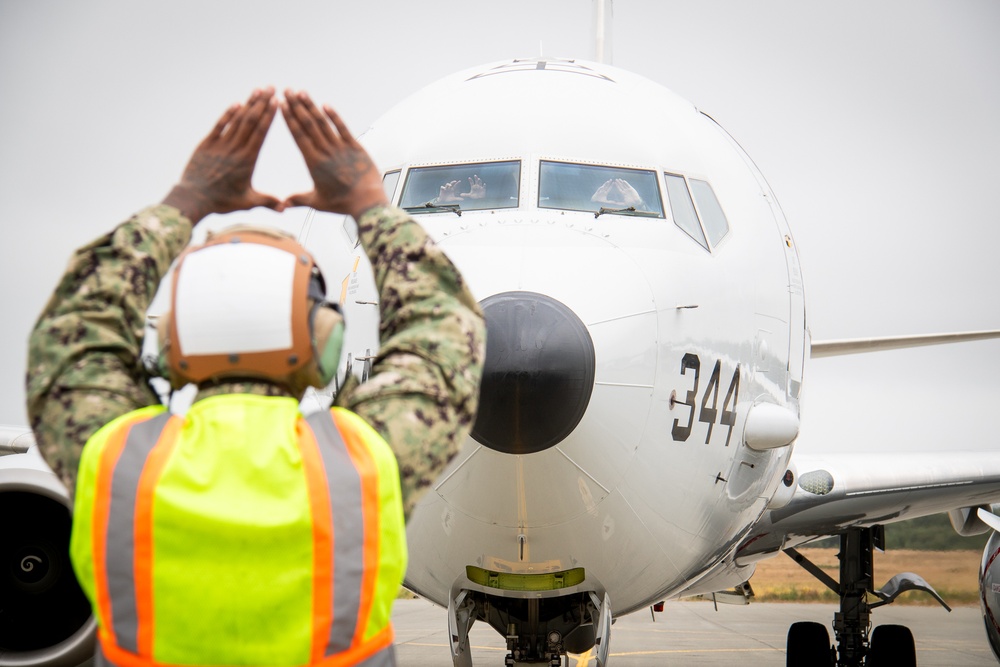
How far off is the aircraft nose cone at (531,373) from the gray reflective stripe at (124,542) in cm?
199

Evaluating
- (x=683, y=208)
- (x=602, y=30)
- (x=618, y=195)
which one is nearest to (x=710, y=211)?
(x=683, y=208)

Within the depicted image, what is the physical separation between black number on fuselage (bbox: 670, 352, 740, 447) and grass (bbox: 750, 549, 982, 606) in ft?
19.1

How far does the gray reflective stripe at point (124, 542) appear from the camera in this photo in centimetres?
164

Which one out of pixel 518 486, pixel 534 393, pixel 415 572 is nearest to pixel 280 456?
pixel 534 393

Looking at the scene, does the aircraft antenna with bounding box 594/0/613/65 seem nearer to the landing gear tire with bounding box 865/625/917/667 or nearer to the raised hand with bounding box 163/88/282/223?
the landing gear tire with bounding box 865/625/917/667

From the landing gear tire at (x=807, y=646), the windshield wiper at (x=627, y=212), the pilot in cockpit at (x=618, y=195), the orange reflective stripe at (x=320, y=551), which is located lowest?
the landing gear tire at (x=807, y=646)

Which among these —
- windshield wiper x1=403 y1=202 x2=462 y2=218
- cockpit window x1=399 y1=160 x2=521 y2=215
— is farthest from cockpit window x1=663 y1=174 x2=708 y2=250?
windshield wiper x1=403 y1=202 x2=462 y2=218

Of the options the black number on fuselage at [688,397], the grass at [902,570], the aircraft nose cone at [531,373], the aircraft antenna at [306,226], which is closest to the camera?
the aircraft nose cone at [531,373]

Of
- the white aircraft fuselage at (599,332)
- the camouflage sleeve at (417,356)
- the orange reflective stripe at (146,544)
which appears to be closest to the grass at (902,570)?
the white aircraft fuselage at (599,332)

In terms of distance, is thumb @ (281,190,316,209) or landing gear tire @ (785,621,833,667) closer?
thumb @ (281,190,316,209)

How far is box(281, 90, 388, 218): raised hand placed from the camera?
76.8 inches

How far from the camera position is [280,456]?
5.42 feet

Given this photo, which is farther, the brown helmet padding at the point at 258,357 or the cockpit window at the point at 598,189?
the cockpit window at the point at 598,189

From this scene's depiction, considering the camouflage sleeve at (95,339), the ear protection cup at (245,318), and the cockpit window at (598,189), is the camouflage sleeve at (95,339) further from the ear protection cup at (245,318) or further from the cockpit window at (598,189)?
the cockpit window at (598,189)
